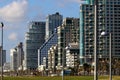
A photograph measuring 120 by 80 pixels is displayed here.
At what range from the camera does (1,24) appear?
42.8 meters

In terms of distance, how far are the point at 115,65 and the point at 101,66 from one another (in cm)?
582

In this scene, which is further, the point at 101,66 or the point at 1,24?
the point at 101,66

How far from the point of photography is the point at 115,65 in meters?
199

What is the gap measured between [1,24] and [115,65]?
159m

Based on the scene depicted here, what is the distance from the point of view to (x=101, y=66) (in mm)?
198250

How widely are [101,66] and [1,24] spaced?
15748 centimetres

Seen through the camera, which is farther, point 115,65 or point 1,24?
point 115,65

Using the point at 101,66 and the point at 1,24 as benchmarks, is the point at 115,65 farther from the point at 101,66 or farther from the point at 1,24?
the point at 1,24

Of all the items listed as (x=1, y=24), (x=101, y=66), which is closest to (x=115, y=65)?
(x=101, y=66)
